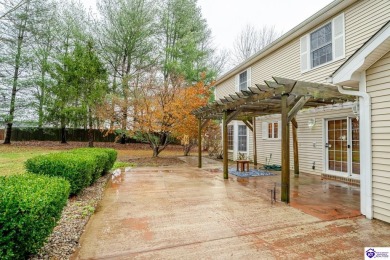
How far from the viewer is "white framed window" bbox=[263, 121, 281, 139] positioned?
9.88 meters

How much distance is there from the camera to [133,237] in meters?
3.18

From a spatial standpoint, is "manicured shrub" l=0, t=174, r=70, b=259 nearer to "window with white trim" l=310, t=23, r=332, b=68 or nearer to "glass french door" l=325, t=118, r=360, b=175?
"glass french door" l=325, t=118, r=360, b=175

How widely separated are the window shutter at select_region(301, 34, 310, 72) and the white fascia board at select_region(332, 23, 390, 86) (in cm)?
392

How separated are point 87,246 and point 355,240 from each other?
3.72 m

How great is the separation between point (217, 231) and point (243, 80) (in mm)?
10060

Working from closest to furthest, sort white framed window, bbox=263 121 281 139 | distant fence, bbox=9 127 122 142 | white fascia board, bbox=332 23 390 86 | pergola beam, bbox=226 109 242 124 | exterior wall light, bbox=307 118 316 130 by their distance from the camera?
white fascia board, bbox=332 23 390 86 → pergola beam, bbox=226 109 242 124 → exterior wall light, bbox=307 118 316 130 → white framed window, bbox=263 121 281 139 → distant fence, bbox=9 127 122 142

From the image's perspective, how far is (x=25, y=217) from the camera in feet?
6.68

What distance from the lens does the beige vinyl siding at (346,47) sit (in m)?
5.85


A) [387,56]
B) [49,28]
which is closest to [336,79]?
[387,56]

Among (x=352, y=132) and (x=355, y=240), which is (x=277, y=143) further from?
(x=355, y=240)

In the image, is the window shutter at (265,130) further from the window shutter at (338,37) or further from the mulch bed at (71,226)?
the mulch bed at (71,226)

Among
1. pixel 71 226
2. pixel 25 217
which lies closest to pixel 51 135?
pixel 71 226

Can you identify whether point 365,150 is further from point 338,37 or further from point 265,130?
point 265,130

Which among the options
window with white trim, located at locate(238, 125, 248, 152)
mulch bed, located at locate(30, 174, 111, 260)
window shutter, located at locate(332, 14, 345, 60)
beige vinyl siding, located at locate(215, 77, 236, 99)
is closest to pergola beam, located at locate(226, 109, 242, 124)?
window shutter, located at locate(332, 14, 345, 60)
